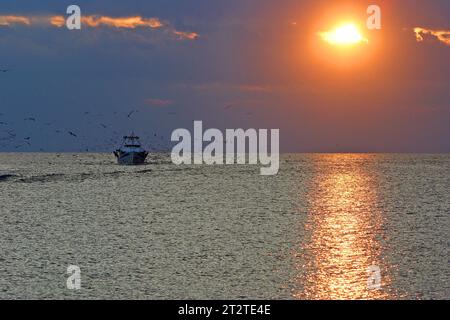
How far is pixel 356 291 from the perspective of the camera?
24.6 meters

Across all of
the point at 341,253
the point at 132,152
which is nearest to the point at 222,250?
the point at 341,253

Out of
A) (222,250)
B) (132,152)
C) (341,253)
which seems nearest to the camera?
(341,253)

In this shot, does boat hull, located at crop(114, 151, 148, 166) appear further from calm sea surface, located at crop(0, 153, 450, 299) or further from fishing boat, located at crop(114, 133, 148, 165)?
calm sea surface, located at crop(0, 153, 450, 299)

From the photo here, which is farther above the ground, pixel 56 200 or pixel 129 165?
pixel 129 165

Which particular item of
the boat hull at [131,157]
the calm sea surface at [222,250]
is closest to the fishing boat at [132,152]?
the boat hull at [131,157]

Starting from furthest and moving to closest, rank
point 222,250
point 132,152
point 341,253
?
point 132,152
point 222,250
point 341,253

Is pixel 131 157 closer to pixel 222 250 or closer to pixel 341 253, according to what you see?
pixel 222 250

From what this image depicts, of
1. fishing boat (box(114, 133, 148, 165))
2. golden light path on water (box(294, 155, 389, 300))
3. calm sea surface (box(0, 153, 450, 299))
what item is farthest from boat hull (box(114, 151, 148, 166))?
golden light path on water (box(294, 155, 389, 300))

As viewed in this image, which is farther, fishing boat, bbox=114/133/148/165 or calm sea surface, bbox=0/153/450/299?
fishing boat, bbox=114/133/148/165

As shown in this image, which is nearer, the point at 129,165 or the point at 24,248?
the point at 24,248

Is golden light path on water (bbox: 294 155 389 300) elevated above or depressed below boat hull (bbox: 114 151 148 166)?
below

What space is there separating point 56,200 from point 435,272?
5256 cm
